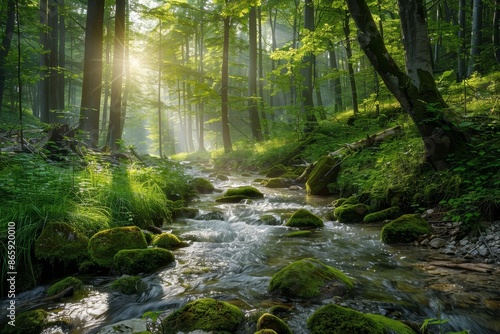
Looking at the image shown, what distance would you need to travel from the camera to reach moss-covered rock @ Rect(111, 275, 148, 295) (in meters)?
3.71

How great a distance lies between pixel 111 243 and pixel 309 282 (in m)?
2.75

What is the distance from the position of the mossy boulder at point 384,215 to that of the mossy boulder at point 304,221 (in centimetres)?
98

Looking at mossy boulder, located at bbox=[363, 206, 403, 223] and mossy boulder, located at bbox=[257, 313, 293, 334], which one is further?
mossy boulder, located at bbox=[363, 206, 403, 223]

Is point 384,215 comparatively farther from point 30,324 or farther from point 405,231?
point 30,324

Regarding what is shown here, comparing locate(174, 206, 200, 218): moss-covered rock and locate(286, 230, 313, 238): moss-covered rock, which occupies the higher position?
locate(174, 206, 200, 218): moss-covered rock

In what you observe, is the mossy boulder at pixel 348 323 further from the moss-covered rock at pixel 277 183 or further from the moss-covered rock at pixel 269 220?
the moss-covered rock at pixel 277 183

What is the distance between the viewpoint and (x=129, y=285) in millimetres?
3732

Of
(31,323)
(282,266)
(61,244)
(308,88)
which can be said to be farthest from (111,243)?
(308,88)

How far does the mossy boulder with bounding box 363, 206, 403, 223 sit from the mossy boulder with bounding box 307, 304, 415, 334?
12.7 feet

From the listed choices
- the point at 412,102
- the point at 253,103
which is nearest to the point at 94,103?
the point at 412,102

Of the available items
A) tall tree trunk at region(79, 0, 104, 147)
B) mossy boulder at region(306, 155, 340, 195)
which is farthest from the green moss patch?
tall tree trunk at region(79, 0, 104, 147)

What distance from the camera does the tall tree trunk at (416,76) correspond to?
574 cm

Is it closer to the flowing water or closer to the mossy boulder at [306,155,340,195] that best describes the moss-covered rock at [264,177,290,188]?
the mossy boulder at [306,155,340,195]

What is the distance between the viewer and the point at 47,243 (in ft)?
13.1
